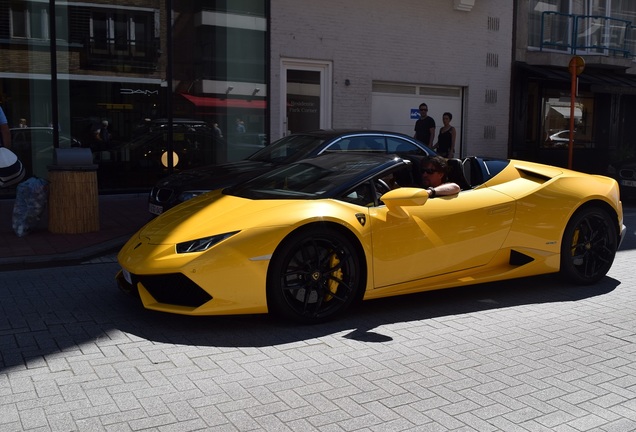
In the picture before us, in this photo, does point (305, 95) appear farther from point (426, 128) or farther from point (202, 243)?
point (202, 243)

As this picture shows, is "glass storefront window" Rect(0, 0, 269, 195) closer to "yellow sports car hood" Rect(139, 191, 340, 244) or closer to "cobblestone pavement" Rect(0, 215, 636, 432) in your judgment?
"cobblestone pavement" Rect(0, 215, 636, 432)

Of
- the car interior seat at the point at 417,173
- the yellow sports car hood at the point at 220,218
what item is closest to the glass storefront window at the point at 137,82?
the yellow sports car hood at the point at 220,218

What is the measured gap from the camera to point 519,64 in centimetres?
1841

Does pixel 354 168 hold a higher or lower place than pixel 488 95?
lower

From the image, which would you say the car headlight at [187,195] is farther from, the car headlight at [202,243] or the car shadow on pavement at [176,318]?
the car headlight at [202,243]

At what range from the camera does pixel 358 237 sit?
559 cm

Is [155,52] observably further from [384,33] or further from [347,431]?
[347,431]

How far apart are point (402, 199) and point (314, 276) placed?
963 mm

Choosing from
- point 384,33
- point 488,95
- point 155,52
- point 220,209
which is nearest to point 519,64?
point 488,95

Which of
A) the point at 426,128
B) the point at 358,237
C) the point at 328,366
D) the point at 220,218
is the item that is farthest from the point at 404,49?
the point at 328,366

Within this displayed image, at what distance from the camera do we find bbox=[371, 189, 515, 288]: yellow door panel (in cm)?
573

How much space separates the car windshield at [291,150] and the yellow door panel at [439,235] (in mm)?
3577

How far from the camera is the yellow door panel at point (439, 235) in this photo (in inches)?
226

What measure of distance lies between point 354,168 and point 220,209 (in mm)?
1231
